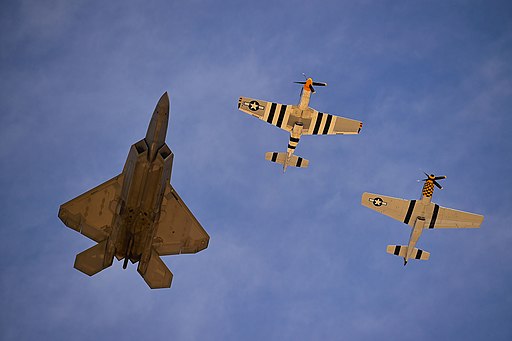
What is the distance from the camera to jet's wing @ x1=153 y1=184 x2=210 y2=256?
61.1 metres

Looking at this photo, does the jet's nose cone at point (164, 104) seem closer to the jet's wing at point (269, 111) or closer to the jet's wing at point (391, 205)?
the jet's wing at point (269, 111)

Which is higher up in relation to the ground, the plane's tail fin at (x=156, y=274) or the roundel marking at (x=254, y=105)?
the roundel marking at (x=254, y=105)

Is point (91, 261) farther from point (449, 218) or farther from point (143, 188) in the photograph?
point (449, 218)

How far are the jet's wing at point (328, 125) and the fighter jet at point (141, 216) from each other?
22.6 m

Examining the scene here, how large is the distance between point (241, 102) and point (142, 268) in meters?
28.2

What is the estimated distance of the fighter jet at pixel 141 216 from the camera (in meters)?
51.9

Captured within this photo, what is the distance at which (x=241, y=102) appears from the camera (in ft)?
259

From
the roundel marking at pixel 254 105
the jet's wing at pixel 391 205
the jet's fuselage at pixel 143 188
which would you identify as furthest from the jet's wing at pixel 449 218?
the jet's fuselage at pixel 143 188

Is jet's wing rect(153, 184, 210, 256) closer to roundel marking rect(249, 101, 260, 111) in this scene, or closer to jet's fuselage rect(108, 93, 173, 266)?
jet's fuselage rect(108, 93, 173, 266)

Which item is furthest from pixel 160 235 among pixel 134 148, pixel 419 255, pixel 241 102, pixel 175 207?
pixel 419 255

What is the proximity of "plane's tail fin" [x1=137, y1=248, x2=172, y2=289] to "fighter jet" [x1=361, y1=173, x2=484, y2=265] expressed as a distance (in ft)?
102

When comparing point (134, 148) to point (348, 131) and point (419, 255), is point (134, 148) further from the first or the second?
point (419, 255)

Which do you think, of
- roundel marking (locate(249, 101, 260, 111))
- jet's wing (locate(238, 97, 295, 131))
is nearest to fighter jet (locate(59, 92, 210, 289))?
jet's wing (locate(238, 97, 295, 131))

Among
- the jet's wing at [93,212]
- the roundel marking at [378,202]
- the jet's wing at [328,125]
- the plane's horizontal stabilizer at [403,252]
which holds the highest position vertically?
the jet's wing at [328,125]
